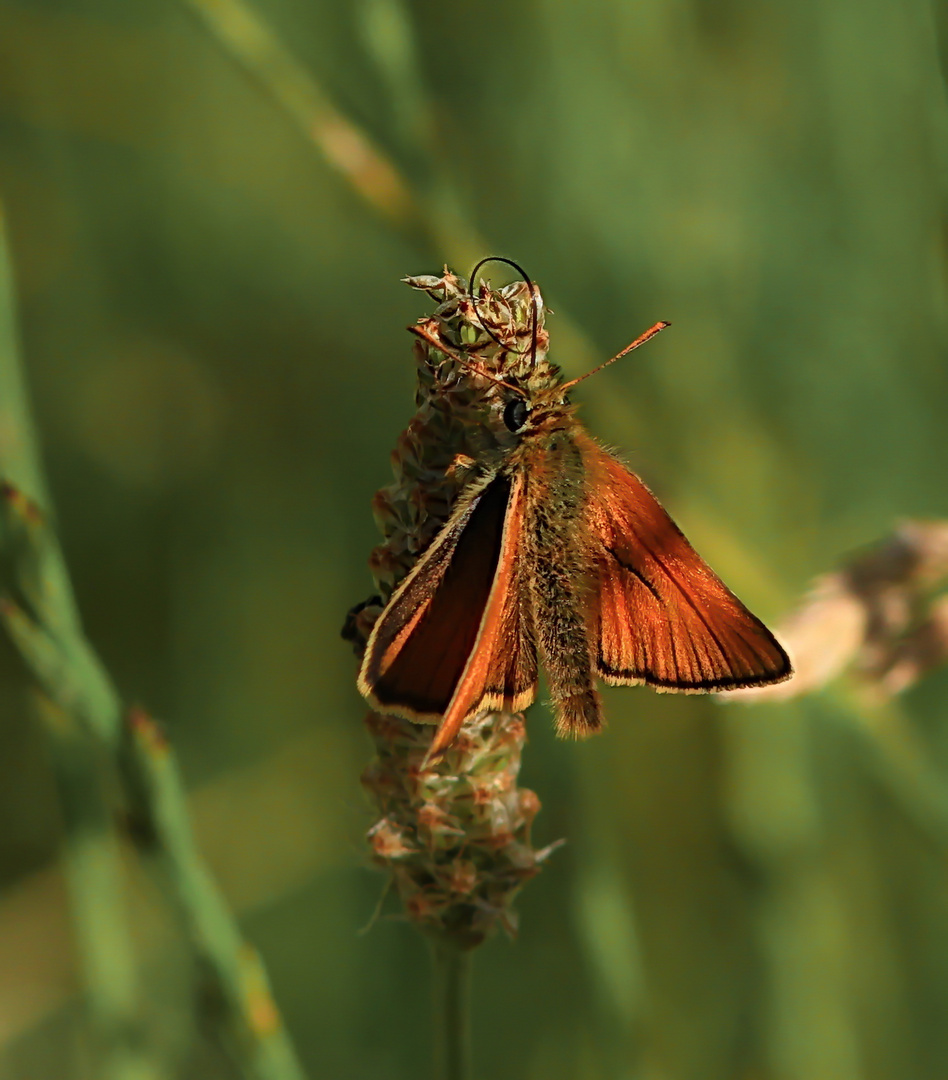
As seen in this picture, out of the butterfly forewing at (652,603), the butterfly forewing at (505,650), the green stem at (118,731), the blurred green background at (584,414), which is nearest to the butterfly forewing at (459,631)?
the butterfly forewing at (505,650)

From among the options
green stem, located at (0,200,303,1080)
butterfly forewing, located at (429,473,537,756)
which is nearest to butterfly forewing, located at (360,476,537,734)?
butterfly forewing, located at (429,473,537,756)

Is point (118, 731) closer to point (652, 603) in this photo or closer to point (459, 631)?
point (459, 631)

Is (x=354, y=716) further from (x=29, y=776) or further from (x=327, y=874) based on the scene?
(x=29, y=776)

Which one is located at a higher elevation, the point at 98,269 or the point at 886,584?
the point at 98,269

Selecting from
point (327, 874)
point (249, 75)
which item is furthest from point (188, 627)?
point (249, 75)

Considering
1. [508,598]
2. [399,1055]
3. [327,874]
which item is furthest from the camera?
[327,874]

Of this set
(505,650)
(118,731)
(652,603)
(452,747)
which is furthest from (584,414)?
(118,731)
